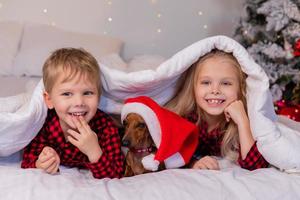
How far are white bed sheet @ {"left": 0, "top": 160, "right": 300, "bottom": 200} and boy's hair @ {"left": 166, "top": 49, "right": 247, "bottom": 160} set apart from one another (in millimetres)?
226

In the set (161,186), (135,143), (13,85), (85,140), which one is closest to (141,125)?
(135,143)

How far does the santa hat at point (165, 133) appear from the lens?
1.23 meters

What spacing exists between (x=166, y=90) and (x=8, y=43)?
1517 mm

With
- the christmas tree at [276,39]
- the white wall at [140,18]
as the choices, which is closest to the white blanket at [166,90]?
the christmas tree at [276,39]

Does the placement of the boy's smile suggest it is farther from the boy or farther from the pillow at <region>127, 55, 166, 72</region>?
the pillow at <region>127, 55, 166, 72</region>

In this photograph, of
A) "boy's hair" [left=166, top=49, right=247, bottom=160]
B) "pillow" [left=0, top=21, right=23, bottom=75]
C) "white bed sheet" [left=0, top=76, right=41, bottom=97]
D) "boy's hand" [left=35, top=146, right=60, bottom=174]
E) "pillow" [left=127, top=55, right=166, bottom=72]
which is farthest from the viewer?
"pillow" [left=0, top=21, right=23, bottom=75]

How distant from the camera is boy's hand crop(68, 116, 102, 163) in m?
1.20

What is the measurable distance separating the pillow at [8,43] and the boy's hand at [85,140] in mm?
1543

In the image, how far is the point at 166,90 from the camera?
1.48 m

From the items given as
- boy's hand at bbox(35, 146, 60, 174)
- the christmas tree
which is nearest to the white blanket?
boy's hand at bbox(35, 146, 60, 174)

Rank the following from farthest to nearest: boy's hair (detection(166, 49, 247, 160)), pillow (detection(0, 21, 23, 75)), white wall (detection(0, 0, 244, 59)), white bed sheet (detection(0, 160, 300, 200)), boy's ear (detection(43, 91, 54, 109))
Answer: white wall (detection(0, 0, 244, 59))
pillow (detection(0, 21, 23, 75))
boy's hair (detection(166, 49, 247, 160))
boy's ear (detection(43, 91, 54, 109))
white bed sheet (detection(0, 160, 300, 200))

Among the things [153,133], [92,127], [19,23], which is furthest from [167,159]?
[19,23]

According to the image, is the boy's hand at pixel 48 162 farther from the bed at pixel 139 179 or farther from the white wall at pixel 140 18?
the white wall at pixel 140 18

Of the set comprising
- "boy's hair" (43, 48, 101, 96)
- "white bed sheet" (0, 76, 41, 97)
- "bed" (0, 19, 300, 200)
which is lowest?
"white bed sheet" (0, 76, 41, 97)
